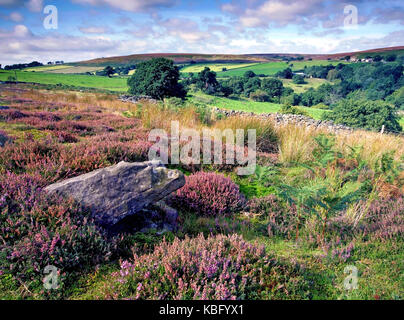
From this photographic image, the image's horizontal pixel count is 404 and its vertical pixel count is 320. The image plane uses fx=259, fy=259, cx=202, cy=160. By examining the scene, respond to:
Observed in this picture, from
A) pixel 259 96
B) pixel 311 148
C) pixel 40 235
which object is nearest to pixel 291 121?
pixel 311 148

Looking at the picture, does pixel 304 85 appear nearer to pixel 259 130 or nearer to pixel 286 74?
pixel 286 74

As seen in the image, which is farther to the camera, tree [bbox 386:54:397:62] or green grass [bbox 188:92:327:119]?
tree [bbox 386:54:397:62]

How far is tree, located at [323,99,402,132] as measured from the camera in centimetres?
3049

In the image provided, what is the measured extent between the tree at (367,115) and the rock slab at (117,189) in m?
32.6

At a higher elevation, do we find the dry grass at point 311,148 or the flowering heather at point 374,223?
the dry grass at point 311,148

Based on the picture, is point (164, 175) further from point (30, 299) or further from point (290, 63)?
point (290, 63)

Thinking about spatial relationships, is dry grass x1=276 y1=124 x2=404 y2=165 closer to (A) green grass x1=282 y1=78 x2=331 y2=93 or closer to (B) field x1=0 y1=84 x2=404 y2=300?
(B) field x1=0 y1=84 x2=404 y2=300

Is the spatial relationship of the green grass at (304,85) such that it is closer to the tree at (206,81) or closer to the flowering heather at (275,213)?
the tree at (206,81)

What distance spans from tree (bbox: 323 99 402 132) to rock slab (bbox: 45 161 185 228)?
3261cm

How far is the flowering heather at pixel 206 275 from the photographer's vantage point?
2.34 m

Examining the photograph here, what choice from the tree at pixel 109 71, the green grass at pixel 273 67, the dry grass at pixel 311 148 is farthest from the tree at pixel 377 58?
the dry grass at pixel 311 148

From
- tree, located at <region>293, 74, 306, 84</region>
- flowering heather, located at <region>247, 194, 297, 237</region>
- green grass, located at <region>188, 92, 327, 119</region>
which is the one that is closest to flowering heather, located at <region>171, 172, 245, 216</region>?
flowering heather, located at <region>247, 194, 297, 237</region>

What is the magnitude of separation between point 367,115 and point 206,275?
122ft

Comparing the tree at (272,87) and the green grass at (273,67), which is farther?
the green grass at (273,67)
